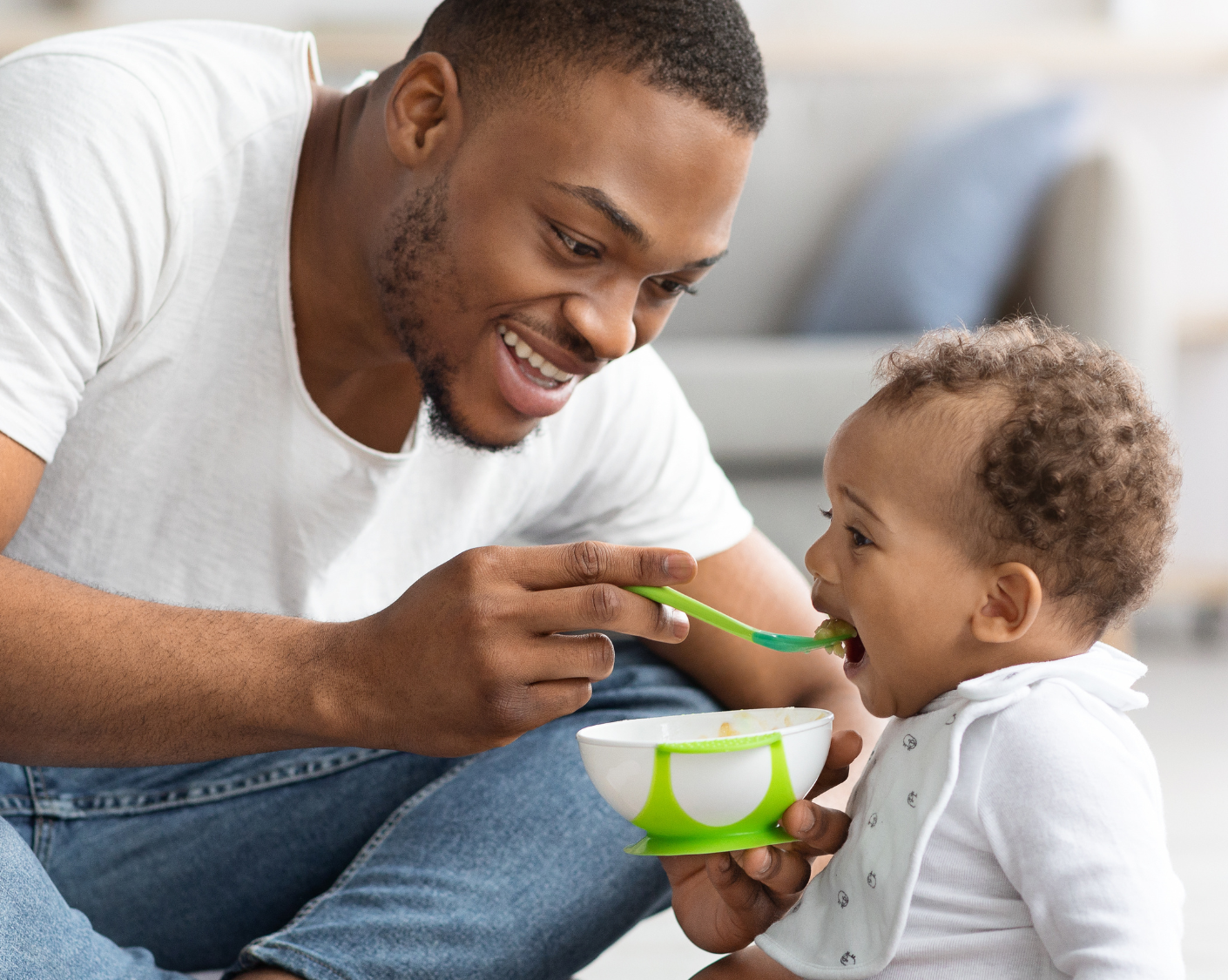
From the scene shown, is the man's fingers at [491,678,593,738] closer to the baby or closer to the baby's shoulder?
the baby

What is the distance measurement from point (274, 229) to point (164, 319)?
0.45 feet

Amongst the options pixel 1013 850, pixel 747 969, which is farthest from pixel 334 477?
pixel 1013 850

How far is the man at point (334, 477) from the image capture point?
955mm

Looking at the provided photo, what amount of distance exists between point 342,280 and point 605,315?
0.30 meters

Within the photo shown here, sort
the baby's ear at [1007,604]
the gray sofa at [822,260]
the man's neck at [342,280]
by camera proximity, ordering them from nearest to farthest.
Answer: the baby's ear at [1007,604] < the man's neck at [342,280] < the gray sofa at [822,260]

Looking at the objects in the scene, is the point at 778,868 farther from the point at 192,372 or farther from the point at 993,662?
the point at 192,372

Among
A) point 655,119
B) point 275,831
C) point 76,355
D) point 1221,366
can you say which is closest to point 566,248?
point 655,119

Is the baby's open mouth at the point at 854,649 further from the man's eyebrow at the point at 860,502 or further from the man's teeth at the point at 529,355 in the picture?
the man's teeth at the point at 529,355

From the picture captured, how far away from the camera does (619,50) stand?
3.68ft

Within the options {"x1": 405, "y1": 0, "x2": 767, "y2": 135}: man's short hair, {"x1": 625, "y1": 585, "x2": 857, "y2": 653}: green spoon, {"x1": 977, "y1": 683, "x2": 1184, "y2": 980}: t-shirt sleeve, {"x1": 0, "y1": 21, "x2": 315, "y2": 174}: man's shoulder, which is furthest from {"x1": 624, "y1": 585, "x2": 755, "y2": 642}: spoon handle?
{"x1": 0, "y1": 21, "x2": 315, "y2": 174}: man's shoulder

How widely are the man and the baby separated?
0.08m

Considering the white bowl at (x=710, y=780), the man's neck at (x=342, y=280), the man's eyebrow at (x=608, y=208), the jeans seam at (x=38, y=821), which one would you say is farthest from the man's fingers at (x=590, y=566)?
the jeans seam at (x=38, y=821)

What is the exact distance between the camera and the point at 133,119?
110 cm

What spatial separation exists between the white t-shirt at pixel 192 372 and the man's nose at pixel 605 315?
233 mm
